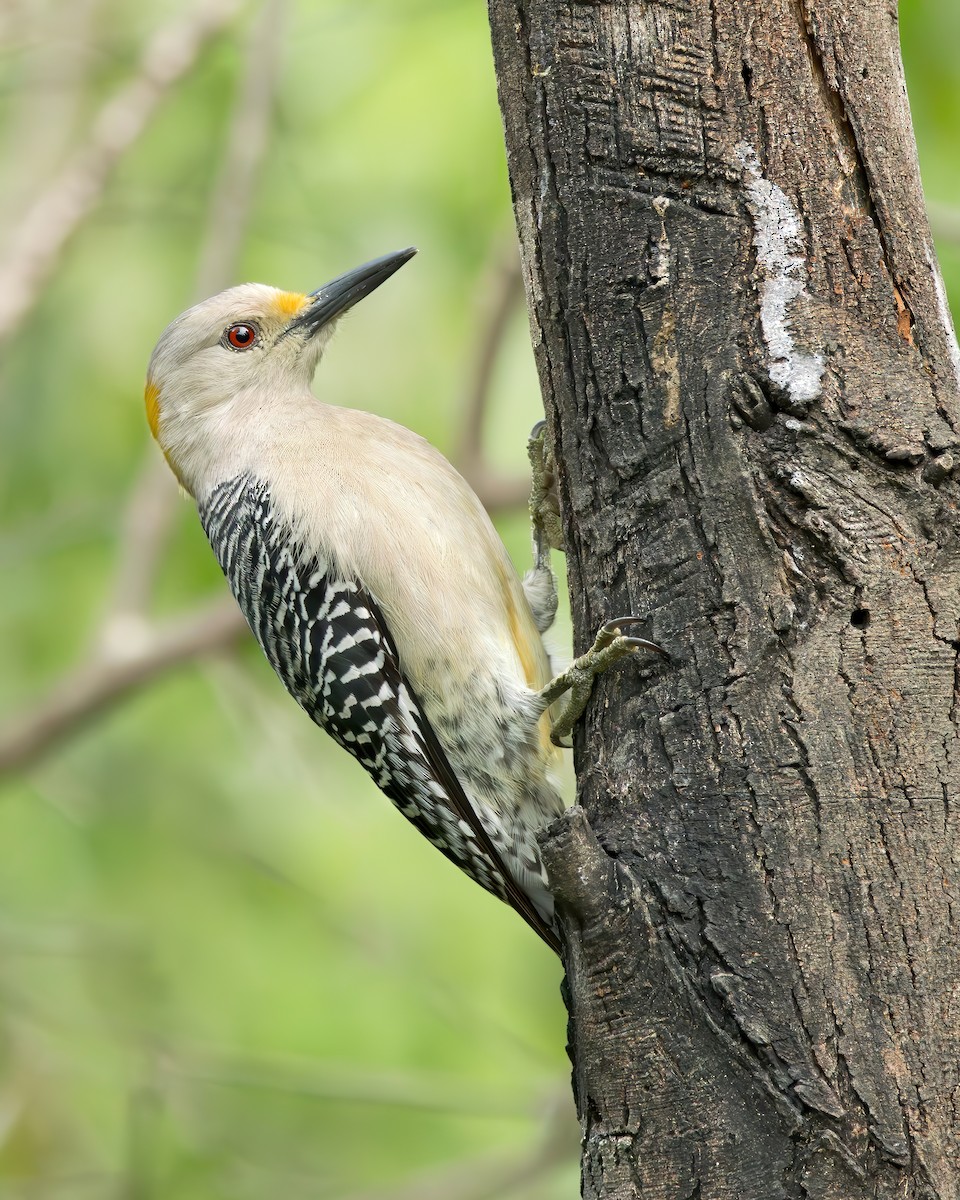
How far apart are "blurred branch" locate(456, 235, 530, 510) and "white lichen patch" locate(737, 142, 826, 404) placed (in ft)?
11.4

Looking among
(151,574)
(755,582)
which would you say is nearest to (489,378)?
(151,574)

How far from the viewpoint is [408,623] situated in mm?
4270

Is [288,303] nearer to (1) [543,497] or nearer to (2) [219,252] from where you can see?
(1) [543,497]

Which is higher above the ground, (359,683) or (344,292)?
(344,292)

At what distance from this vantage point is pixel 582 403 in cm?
291

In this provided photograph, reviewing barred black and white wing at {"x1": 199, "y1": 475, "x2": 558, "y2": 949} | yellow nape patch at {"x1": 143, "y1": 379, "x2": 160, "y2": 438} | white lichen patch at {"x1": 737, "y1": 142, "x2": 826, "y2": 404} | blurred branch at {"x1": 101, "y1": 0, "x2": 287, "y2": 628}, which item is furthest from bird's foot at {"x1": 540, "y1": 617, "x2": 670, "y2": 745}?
blurred branch at {"x1": 101, "y1": 0, "x2": 287, "y2": 628}

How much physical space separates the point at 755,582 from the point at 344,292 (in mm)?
2895

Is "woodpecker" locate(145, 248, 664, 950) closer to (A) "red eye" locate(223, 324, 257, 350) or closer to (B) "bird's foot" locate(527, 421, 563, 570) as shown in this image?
(B) "bird's foot" locate(527, 421, 563, 570)

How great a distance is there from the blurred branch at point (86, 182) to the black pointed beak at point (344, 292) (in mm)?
1975

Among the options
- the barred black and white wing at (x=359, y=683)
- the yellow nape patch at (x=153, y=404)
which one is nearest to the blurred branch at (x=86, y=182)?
the yellow nape patch at (x=153, y=404)

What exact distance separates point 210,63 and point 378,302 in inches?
69.3

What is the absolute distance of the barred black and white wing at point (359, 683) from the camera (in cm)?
422

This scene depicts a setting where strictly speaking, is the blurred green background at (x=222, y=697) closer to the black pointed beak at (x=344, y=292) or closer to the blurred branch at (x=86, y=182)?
the blurred branch at (x=86, y=182)

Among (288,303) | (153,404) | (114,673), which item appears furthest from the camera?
(114,673)
